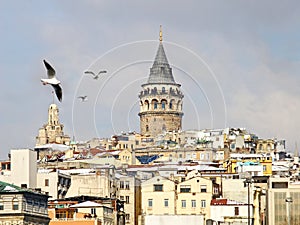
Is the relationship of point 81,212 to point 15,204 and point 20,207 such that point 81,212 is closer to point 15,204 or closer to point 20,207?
point 20,207

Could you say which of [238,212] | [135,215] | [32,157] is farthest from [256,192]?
[32,157]

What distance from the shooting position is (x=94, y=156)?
636ft

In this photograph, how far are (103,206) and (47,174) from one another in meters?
21.7

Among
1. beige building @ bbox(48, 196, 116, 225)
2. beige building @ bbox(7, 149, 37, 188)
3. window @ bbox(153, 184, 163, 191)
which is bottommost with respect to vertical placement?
beige building @ bbox(48, 196, 116, 225)

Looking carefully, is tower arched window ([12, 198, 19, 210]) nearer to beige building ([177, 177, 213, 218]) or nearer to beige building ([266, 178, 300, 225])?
beige building ([266, 178, 300, 225])

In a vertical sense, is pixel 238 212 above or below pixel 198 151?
below

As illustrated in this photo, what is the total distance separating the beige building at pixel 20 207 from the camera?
10556cm

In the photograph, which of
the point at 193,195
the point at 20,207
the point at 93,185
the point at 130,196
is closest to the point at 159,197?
the point at 193,195

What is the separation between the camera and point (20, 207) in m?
106

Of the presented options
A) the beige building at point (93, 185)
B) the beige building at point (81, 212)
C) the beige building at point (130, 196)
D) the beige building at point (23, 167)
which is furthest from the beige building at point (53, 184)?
the beige building at point (81, 212)

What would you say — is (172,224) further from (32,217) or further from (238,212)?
(32,217)

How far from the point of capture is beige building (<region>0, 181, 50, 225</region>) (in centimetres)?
10556

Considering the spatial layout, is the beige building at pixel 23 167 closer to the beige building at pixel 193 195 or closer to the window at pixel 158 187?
the window at pixel 158 187

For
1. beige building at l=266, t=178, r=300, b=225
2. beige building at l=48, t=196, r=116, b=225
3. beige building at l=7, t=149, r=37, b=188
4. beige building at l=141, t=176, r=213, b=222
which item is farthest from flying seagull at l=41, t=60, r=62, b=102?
beige building at l=141, t=176, r=213, b=222
